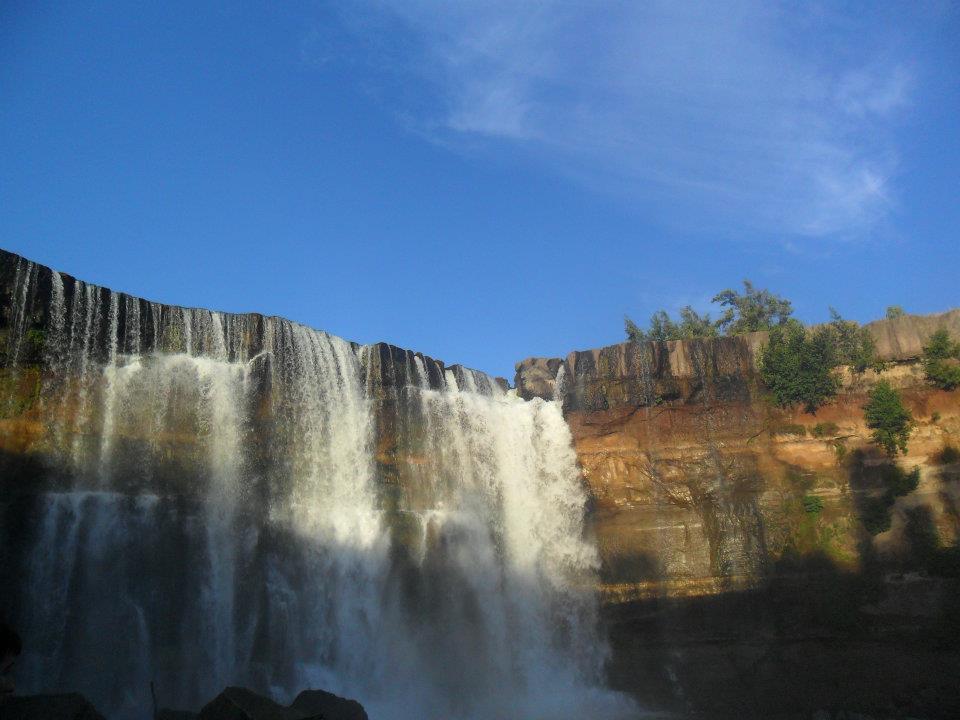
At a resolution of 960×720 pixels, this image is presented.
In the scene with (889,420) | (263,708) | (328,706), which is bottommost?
(328,706)

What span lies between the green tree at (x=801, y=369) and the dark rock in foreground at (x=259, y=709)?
70.7 feet

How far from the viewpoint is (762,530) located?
99.4 ft

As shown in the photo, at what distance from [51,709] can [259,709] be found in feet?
14.7

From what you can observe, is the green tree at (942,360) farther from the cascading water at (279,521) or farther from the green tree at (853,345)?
the cascading water at (279,521)

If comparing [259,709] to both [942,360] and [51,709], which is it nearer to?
[51,709]

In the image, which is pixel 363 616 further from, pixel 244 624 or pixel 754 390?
pixel 754 390

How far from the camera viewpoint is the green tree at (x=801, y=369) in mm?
31594

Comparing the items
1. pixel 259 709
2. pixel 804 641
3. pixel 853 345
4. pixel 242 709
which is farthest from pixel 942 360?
pixel 242 709

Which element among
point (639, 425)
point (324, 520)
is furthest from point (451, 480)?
point (639, 425)

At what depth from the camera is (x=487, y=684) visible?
28141 mm

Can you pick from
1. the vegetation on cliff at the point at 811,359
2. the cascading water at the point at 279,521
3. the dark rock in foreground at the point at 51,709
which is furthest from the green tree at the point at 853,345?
the dark rock in foreground at the point at 51,709

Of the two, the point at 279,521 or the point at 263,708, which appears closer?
the point at 263,708

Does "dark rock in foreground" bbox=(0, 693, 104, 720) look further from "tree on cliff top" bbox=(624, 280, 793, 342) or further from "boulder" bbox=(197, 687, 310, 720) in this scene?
"tree on cliff top" bbox=(624, 280, 793, 342)

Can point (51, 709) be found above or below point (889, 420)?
below
